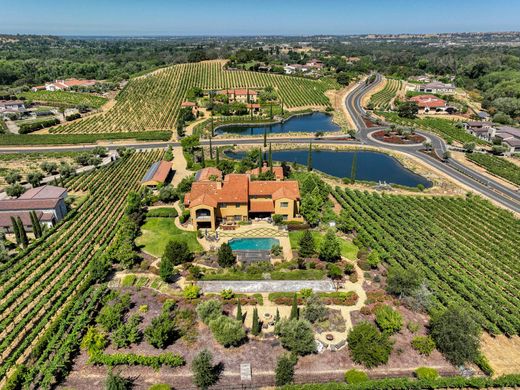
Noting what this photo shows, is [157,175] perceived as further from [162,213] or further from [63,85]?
[63,85]

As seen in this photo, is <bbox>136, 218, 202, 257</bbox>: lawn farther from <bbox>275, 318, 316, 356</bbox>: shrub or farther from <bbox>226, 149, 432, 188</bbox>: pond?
<bbox>226, 149, 432, 188</bbox>: pond

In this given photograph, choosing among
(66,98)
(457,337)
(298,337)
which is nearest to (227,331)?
(298,337)

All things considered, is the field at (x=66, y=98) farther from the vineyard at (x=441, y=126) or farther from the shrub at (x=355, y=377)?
the shrub at (x=355, y=377)

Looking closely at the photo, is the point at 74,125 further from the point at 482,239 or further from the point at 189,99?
the point at 482,239

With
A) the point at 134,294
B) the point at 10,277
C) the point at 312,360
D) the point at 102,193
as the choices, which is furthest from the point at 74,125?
the point at 312,360

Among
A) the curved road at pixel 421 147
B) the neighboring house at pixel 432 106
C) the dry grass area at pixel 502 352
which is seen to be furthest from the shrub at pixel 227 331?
the neighboring house at pixel 432 106

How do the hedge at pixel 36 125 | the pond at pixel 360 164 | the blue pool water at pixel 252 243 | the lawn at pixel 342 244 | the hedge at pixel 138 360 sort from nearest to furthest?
the hedge at pixel 138 360
the lawn at pixel 342 244
the blue pool water at pixel 252 243
the pond at pixel 360 164
the hedge at pixel 36 125

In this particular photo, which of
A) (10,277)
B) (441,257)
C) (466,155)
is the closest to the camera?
(10,277)
